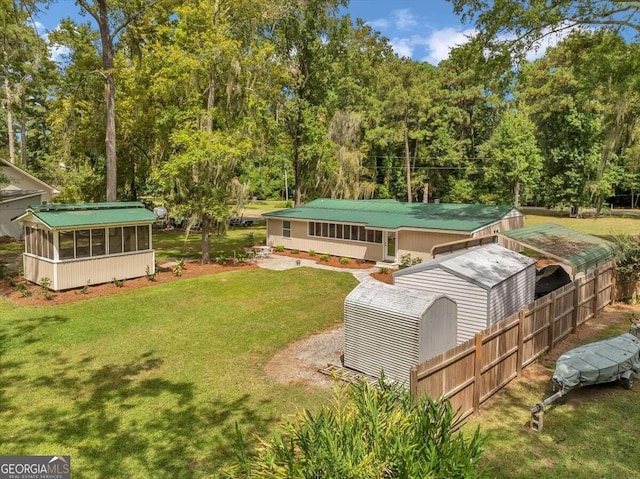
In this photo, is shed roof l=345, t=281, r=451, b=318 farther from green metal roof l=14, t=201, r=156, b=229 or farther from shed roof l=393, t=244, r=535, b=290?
green metal roof l=14, t=201, r=156, b=229

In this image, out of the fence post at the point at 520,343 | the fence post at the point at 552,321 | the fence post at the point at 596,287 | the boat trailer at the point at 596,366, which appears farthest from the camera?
the fence post at the point at 596,287

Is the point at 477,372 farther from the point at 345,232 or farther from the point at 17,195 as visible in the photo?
the point at 17,195

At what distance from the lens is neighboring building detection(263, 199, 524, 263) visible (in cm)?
2052

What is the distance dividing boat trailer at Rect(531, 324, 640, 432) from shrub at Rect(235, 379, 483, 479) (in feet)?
12.1

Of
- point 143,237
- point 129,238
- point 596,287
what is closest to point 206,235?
point 143,237

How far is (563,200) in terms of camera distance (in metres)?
43.4

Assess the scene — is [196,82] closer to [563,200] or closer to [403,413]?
[403,413]

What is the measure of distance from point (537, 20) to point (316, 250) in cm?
1570

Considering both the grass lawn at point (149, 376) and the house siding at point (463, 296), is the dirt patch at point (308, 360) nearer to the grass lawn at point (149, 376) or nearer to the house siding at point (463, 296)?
the grass lawn at point (149, 376)

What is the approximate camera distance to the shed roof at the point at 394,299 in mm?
8062

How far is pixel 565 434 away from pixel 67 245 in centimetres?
1594

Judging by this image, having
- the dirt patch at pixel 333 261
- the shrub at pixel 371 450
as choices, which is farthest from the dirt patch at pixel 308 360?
the dirt patch at pixel 333 261

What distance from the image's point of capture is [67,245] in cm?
1557

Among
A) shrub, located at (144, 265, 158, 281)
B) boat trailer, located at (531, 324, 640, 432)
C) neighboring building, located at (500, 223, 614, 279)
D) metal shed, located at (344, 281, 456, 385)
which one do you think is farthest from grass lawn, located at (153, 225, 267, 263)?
boat trailer, located at (531, 324, 640, 432)
